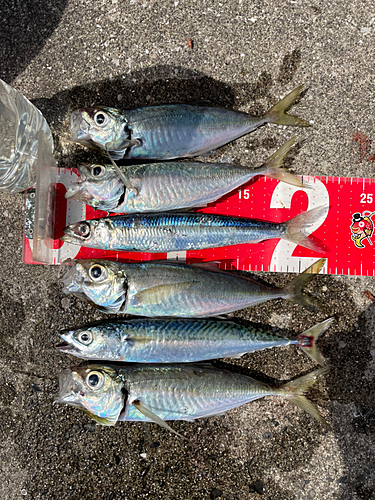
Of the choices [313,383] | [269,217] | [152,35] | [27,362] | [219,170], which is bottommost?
[27,362]

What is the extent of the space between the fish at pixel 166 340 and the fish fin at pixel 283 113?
1.80 m

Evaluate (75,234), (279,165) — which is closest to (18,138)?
(75,234)

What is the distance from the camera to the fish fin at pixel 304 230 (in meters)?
2.97

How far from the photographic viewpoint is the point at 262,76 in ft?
10.6

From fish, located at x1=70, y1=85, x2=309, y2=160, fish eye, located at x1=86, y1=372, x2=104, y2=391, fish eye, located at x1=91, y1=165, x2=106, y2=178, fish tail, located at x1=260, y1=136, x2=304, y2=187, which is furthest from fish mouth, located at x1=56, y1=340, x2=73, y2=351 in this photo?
fish tail, located at x1=260, y1=136, x2=304, y2=187

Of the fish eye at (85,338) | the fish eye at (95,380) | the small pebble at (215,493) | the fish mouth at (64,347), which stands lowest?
the small pebble at (215,493)

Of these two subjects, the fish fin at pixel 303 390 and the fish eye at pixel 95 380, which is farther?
the fish fin at pixel 303 390

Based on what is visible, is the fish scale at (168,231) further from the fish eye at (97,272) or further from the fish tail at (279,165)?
the fish tail at (279,165)

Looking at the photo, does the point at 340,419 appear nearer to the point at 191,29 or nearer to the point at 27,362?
the point at 27,362

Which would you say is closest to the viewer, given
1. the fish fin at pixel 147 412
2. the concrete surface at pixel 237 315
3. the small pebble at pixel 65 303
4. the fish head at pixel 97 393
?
the fish fin at pixel 147 412

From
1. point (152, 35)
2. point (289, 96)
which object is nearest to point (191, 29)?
point (152, 35)

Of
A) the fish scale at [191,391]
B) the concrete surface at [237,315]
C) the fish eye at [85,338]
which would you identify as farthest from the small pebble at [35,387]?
the fish scale at [191,391]

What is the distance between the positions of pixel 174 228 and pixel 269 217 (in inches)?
34.5

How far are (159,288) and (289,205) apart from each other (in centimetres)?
136
